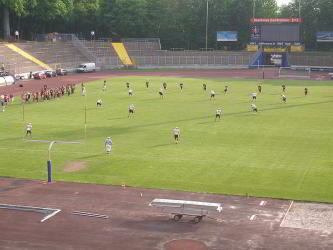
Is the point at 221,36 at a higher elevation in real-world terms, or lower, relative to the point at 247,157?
higher

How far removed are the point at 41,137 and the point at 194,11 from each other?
89648 millimetres

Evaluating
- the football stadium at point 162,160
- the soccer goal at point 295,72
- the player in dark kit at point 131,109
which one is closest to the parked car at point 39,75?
the football stadium at point 162,160

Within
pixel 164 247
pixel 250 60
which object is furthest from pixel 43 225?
pixel 250 60

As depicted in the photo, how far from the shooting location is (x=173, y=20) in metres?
126

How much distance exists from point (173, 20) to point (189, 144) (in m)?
90.5

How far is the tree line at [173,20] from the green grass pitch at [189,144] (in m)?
58.3

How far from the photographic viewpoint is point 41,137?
137ft

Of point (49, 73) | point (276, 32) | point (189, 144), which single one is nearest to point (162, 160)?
point (189, 144)

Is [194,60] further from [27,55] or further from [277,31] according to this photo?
[27,55]

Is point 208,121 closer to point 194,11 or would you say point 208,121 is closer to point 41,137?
point 41,137

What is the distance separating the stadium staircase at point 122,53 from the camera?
371 feet

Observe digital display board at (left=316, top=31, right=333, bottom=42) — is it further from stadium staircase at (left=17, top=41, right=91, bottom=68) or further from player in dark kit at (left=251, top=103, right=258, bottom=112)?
player in dark kit at (left=251, top=103, right=258, bottom=112)

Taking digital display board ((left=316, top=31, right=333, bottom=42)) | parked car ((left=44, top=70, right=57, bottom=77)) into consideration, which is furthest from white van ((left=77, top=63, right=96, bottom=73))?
digital display board ((left=316, top=31, right=333, bottom=42))

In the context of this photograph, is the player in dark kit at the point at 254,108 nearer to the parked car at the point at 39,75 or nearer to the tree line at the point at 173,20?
the parked car at the point at 39,75
